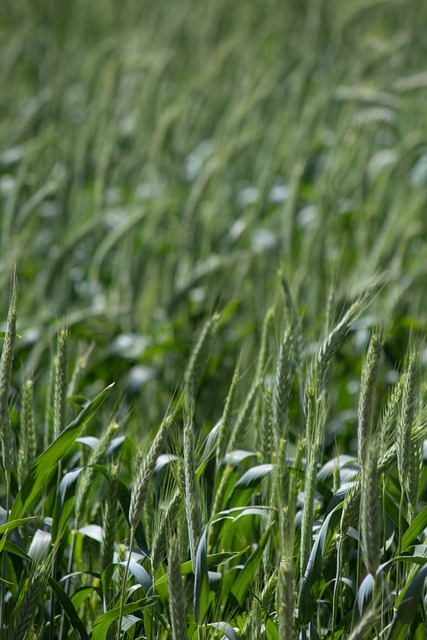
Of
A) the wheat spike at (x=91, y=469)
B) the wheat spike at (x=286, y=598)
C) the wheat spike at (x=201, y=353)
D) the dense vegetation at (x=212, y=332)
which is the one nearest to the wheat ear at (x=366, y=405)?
the dense vegetation at (x=212, y=332)

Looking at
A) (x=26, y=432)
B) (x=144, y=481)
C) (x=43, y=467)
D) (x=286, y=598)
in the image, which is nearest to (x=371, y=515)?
(x=286, y=598)

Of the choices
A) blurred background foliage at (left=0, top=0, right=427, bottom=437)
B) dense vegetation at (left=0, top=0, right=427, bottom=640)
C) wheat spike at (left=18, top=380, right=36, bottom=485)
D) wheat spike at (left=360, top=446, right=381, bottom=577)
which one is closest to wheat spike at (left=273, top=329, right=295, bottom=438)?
dense vegetation at (left=0, top=0, right=427, bottom=640)

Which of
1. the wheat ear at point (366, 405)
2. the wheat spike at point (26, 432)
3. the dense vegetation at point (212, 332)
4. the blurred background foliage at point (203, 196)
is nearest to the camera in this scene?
the wheat ear at point (366, 405)

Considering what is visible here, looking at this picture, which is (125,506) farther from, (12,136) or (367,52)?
(367,52)

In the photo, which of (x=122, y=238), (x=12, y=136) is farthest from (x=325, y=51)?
(x=122, y=238)

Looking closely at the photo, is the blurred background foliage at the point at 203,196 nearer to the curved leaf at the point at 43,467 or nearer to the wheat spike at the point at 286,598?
the curved leaf at the point at 43,467

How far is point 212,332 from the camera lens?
1.90m

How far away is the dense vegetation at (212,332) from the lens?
4.41ft

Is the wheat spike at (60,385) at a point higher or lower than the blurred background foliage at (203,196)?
higher

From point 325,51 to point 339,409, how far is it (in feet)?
12.3

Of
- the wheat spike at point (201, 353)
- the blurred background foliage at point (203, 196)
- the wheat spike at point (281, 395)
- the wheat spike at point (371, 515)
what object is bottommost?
the blurred background foliage at point (203, 196)

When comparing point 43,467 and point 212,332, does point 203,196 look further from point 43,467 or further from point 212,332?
point 43,467

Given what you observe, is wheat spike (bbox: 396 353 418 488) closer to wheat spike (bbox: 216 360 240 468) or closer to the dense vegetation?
the dense vegetation

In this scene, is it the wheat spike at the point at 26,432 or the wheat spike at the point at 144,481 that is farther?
the wheat spike at the point at 26,432
